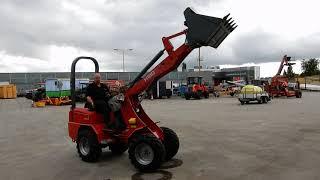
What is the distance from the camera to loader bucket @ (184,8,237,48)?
882 cm

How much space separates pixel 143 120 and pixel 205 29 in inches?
97.8

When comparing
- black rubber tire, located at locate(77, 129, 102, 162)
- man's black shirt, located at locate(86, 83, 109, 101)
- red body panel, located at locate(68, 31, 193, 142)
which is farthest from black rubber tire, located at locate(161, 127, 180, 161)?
man's black shirt, located at locate(86, 83, 109, 101)

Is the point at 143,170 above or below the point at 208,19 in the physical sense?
below

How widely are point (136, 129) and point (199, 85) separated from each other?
40731 mm

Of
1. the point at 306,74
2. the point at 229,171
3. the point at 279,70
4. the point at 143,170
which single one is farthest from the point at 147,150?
the point at 306,74

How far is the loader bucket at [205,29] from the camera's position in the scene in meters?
8.82

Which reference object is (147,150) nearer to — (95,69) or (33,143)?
(95,69)

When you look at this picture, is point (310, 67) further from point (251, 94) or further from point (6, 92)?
point (251, 94)

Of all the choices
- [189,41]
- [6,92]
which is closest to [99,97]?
[189,41]

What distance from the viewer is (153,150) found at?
29.0 feet

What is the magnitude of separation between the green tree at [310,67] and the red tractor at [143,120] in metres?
107

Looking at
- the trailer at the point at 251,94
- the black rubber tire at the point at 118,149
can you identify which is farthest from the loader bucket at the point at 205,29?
the trailer at the point at 251,94

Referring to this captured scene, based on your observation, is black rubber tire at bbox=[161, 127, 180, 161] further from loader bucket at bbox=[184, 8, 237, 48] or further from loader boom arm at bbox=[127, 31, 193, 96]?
loader bucket at bbox=[184, 8, 237, 48]

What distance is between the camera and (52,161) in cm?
1070
